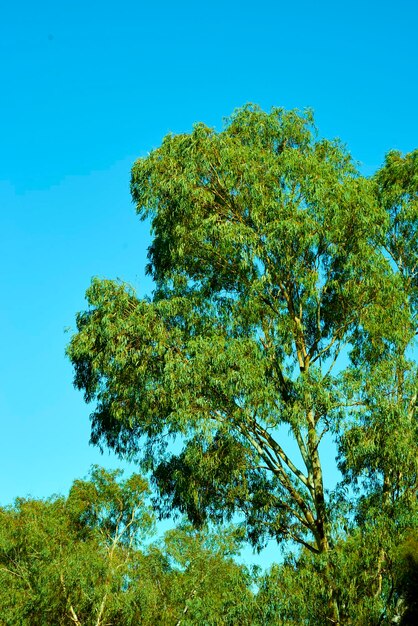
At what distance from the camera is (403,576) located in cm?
1294

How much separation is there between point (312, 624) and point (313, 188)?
24.5 feet

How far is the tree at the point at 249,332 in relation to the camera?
44.0 feet

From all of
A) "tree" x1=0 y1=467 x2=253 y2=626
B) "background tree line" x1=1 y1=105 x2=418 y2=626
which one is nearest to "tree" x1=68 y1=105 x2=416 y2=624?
"background tree line" x1=1 y1=105 x2=418 y2=626

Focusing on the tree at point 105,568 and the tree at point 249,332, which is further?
the tree at point 105,568

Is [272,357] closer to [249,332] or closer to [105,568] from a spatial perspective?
[249,332]

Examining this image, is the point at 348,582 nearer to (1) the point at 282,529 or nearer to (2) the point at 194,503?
(1) the point at 282,529

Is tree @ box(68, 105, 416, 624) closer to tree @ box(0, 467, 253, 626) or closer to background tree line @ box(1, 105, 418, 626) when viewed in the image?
background tree line @ box(1, 105, 418, 626)

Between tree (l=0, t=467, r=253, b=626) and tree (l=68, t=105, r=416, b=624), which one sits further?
tree (l=0, t=467, r=253, b=626)

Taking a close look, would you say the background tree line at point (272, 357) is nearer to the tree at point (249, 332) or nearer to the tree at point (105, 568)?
the tree at point (249, 332)

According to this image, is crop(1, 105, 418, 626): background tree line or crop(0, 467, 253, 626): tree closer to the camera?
crop(1, 105, 418, 626): background tree line

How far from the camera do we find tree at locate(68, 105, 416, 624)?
13398 millimetres

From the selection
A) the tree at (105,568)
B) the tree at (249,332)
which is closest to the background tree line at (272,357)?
the tree at (249,332)

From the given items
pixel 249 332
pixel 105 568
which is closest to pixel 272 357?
pixel 249 332

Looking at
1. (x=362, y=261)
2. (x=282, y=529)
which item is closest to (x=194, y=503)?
(x=282, y=529)
